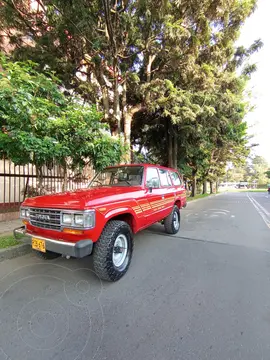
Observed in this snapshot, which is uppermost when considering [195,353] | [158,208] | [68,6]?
[68,6]

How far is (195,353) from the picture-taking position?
1.88 meters

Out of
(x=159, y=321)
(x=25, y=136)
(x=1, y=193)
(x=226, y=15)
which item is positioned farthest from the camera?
(x=1, y=193)

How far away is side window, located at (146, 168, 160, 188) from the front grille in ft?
6.62

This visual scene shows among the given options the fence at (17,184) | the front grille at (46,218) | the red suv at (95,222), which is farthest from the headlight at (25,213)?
the fence at (17,184)

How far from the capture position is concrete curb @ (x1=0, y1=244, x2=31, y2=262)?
381 cm

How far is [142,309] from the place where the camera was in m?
2.50

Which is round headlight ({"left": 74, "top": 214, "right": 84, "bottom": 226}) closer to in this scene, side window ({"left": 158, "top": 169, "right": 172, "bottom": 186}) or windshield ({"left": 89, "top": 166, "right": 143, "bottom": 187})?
windshield ({"left": 89, "top": 166, "right": 143, "bottom": 187})

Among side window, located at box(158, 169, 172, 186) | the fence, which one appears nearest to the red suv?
side window, located at box(158, 169, 172, 186)

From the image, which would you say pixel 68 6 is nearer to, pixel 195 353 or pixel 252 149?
pixel 195 353

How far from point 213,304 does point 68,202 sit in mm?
2394

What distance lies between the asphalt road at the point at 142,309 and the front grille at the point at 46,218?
874 mm

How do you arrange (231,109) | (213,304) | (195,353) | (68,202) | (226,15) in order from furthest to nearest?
1. (231,109)
2. (226,15)
3. (68,202)
4. (213,304)
5. (195,353)

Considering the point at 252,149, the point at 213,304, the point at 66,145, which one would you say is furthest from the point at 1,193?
the point at 252,149

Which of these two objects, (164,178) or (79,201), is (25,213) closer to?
(79,201)
